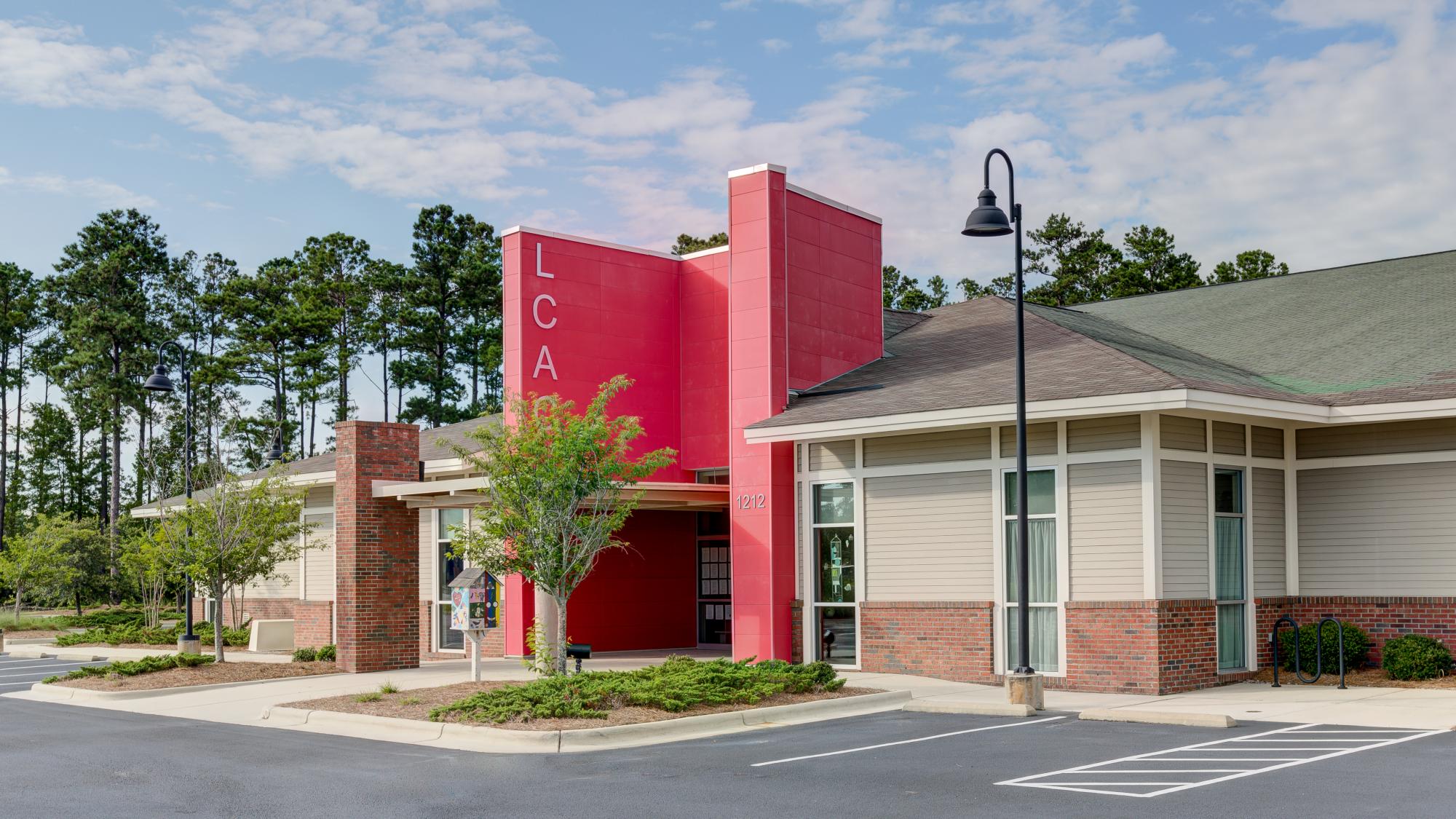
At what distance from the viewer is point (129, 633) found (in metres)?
32.9

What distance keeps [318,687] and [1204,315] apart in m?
17.0

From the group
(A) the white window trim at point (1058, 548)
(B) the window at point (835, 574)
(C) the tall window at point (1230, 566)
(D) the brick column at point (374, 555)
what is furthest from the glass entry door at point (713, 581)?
(C) the tall window at point (1230, 566)

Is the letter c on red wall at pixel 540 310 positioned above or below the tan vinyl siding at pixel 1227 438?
above

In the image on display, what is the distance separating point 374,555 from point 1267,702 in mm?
13574

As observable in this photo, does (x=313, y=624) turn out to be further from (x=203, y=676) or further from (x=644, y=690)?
(x=644, y=690)

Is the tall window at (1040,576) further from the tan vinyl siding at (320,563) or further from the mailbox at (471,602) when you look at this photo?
the tan vinyl siding at (320,563)

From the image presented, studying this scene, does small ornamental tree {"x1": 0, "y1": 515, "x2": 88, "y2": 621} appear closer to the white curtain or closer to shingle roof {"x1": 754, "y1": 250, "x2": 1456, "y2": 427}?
shingle roof {"x1": 754, "y1": 250, "x2": 1456, "y2": 427}

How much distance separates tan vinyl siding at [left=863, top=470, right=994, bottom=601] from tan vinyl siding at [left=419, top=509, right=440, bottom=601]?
10.4 meters

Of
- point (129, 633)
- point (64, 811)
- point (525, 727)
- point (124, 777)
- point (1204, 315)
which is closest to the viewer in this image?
point (64, 811)

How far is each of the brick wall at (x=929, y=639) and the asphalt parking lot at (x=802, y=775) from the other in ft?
13.4

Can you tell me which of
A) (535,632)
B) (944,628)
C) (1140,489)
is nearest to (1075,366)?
(1140,489)

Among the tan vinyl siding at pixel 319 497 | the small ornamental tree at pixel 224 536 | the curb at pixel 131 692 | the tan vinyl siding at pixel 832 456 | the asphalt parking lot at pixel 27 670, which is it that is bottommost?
the asphalt parking lot at pixel 27 670

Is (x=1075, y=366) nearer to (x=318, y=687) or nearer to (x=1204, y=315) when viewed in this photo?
(x=1204, y=315)

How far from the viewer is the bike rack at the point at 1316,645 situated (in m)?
18.3
